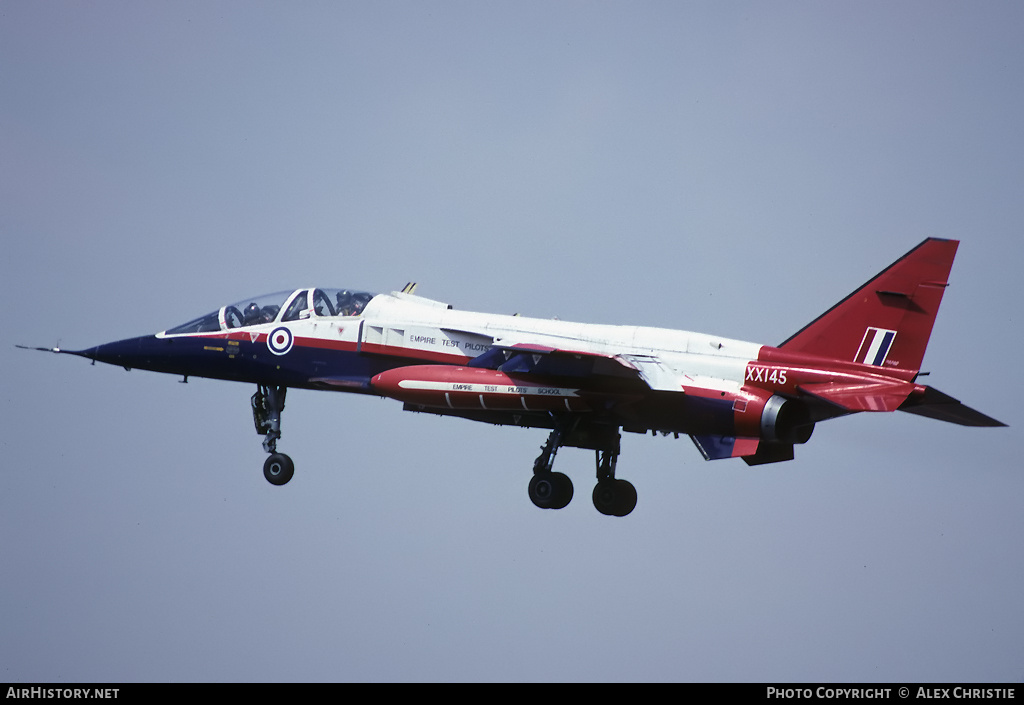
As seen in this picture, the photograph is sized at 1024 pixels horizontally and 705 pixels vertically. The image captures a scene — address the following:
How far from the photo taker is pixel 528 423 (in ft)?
106

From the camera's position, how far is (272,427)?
3409cm

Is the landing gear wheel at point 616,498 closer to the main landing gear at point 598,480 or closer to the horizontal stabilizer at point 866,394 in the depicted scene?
the main landing gear at point 598,480

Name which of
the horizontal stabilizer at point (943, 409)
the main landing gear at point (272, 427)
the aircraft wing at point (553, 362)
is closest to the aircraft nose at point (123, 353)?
the main landing gear at point (272, 427)

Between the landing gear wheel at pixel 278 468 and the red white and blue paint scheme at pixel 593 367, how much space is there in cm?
3

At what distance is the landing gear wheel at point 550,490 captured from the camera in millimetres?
31719

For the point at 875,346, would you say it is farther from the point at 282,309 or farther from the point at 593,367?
the point at 282,309

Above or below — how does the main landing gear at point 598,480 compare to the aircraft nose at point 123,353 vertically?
below

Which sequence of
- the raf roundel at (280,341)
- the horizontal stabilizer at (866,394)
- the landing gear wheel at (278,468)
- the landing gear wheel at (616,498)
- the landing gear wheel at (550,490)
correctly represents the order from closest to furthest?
the horizontal stabilizer at (866,394) → the landing gear wheel at (550,490) → the landing gear wheel at (616,498) → the raf roundel at (280,341) → the landing gear wheel at (278,468)

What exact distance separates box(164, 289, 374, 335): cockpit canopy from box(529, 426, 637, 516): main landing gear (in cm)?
482

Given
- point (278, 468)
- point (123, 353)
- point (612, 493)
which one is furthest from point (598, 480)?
Answer: point (123, 353)

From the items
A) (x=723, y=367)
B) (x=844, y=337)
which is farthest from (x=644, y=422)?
(x=844, y=337)

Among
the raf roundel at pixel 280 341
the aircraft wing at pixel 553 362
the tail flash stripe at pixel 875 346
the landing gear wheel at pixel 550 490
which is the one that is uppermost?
the tail flash stripe at pixel 875 346

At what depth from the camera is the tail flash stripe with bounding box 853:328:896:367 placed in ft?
96.8
